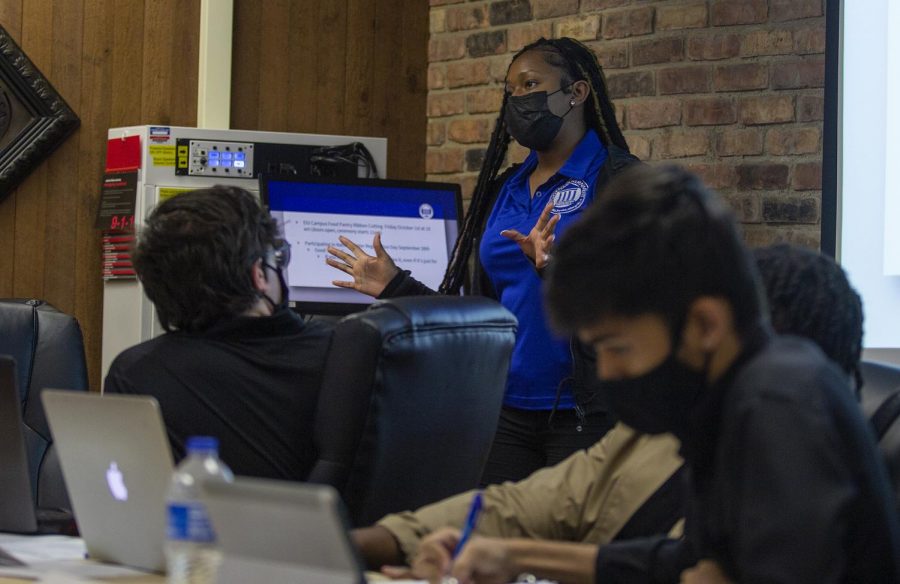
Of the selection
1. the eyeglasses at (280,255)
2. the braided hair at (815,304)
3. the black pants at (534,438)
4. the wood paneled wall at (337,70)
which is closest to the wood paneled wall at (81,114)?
the wood paneled wall at (337,70)

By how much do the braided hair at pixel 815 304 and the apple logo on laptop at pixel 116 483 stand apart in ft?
2.56

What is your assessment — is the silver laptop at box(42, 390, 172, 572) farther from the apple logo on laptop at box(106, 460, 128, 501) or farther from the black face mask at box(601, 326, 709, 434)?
the black face mask at box(601, 326, 709, 434)

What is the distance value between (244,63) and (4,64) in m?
0.87

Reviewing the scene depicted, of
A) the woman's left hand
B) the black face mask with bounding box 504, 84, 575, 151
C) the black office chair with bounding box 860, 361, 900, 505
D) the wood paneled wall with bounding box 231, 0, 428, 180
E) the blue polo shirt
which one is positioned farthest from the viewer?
the wood paneled wall with bounding box 231, 0, 428, 180

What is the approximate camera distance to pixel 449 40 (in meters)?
4.32

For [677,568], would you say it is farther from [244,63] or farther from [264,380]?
[244,63]

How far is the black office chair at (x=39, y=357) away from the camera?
2.58 metres

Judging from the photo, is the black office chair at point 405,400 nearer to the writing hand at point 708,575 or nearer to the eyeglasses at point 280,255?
the eyeglasses at point 280,255

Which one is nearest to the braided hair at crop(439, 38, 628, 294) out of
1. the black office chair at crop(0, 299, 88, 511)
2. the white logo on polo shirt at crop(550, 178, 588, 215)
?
the white logo on polo shirt at crop(550, 178, 588, 215)

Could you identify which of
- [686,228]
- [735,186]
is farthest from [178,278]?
[735,186]

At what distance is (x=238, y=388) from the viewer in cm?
185

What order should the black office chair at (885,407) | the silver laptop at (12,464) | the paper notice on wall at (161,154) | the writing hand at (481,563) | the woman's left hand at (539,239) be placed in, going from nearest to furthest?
the writing hand at (481,563) → the black office chair at (885,407) → the silver laptop at (12,464) → the woman's left hand at (539,239) → the paper notice on wall at (161,154)

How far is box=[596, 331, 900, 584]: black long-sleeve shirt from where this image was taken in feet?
3.27

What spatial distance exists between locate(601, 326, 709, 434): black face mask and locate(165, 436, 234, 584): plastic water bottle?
388mm
